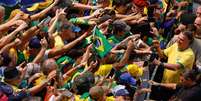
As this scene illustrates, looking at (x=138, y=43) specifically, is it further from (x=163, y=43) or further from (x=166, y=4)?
(x=166, y=4)

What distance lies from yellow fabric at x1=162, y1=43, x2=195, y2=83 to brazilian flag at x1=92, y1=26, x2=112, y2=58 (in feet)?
2.79

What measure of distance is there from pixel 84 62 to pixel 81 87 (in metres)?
0.95

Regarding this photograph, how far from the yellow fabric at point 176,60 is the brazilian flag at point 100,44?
851 millimetres

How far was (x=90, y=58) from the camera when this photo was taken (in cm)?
704

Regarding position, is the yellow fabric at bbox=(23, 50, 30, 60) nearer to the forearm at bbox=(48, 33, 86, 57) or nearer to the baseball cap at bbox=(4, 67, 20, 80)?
the forearm at bbox=(48, 33, 86, 57)

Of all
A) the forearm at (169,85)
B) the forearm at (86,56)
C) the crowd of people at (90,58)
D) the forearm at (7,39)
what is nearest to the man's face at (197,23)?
the crowd of people at (90,58)

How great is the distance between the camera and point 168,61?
7.17 meters

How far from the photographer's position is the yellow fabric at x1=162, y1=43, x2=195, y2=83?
22.9 ft

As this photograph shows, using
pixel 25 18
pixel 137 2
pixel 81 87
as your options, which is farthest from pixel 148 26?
pixel 81 87

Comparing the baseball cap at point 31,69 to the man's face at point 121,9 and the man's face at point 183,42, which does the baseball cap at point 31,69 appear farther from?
the man's face at point 121,9

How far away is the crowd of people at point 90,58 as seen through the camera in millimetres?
6121

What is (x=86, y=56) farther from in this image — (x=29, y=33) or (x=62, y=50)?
(x=29, y=33)

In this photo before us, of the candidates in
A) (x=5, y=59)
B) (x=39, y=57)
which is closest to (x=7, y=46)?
(x=5, y=59)

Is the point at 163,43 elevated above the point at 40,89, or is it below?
below
